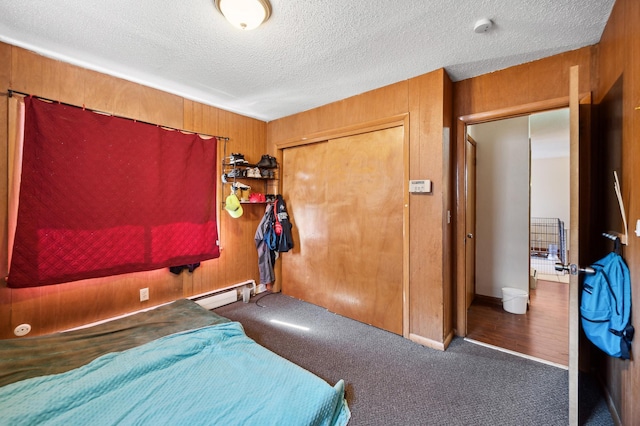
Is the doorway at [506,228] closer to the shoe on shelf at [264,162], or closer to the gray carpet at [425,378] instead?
the gray carpet at [425,378]

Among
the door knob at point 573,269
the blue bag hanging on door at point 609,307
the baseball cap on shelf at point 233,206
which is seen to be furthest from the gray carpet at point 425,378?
the baseball cap on shelf at point 233,206

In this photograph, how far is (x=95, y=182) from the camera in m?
2.28

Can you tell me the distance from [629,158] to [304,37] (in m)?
2.12

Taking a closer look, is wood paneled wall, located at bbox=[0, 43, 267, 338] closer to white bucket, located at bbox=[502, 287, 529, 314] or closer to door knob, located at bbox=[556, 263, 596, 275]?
door knob, located at bbox=[556, 263, 596, 275]

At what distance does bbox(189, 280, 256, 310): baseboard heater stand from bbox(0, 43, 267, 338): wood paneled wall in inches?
2.8

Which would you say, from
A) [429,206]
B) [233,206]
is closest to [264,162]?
[233,206]

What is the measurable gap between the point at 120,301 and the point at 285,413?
2338 mm

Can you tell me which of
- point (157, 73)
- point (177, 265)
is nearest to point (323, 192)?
point (177, 265)

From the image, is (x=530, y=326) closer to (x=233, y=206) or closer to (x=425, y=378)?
(x=425, y=378)

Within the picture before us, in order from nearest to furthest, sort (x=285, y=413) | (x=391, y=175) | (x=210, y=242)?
(x=285, y=413)
(x=391, y=175)
(x=210, y=242)

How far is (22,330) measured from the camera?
2047mm

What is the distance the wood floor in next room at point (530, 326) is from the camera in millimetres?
2291

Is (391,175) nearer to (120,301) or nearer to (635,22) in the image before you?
(635,22)

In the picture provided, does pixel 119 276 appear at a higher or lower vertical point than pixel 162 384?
higher
